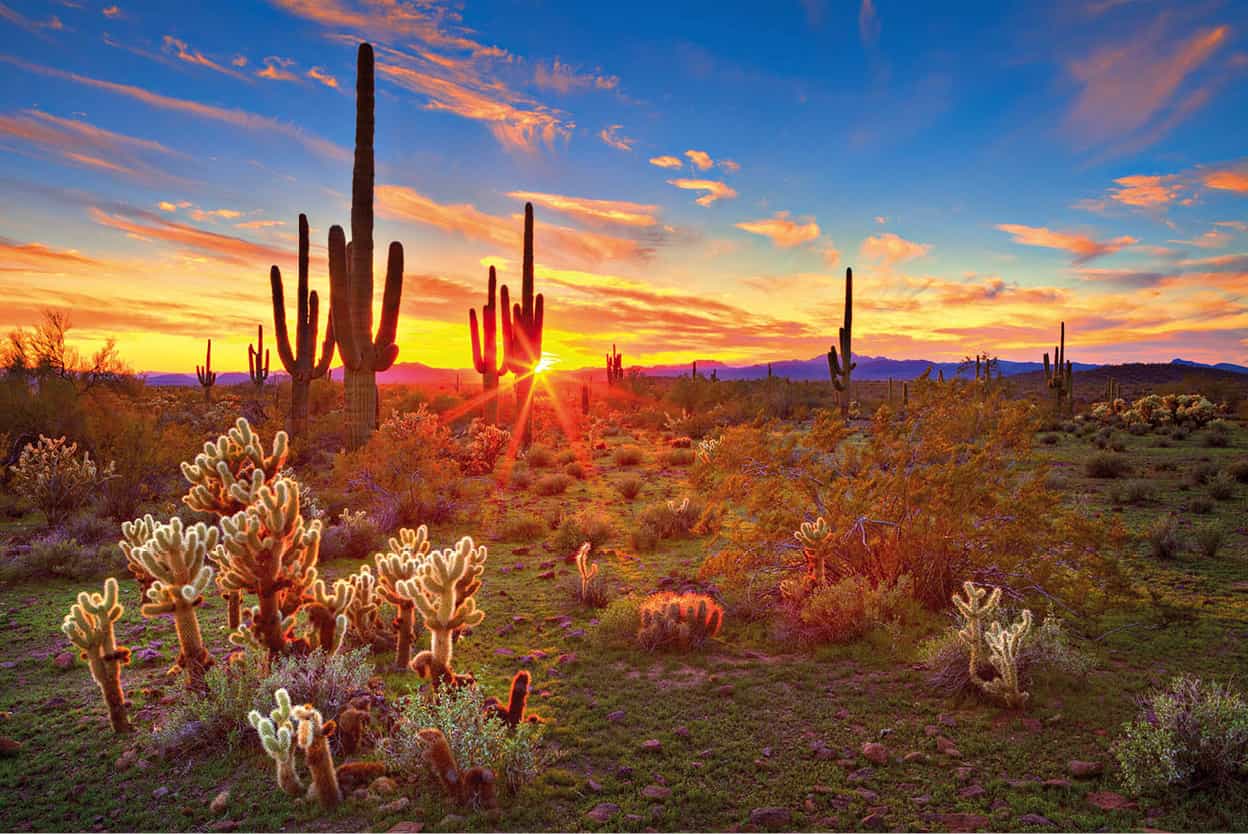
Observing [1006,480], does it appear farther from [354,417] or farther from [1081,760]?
[354,417]

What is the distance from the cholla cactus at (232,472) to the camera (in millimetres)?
5598

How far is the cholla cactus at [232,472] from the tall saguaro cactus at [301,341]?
647 inches

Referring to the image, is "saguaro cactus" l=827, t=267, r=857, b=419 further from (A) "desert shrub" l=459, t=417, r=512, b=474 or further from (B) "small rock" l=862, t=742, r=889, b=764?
(B) "small rock" l=862, t=742, r=889, b=764

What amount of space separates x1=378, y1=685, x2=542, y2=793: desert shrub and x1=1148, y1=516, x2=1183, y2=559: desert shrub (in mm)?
10199

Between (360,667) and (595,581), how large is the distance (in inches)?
147

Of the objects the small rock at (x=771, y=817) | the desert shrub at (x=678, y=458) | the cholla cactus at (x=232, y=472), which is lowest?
the small rock at (x=771, y=817)

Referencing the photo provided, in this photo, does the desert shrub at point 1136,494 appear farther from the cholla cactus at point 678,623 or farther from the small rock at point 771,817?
the small rock at point 771,817

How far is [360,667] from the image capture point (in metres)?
5.43

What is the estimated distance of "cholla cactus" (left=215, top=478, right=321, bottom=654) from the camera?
507 cm

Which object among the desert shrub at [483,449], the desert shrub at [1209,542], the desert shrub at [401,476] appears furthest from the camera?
the desert shrub at [483,449]

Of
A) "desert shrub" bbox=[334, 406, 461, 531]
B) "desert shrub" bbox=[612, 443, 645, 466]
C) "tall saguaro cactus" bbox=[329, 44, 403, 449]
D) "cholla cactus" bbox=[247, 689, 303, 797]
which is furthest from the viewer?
"desert shrub" bbox=[612, 443, 645, 466]

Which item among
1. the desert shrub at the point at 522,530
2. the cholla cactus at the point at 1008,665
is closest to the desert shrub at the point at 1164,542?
the cholla cactus at the point at 1008,665

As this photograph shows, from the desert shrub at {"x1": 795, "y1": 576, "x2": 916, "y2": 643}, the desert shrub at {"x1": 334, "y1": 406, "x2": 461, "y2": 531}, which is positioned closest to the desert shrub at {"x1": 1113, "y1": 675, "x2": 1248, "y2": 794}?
the desert shrub at {"x1": 795, "y1": 576, "x2": 916, "y2": 643}

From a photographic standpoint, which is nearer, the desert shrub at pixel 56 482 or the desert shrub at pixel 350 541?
the desert shrub at pixel 350 541
